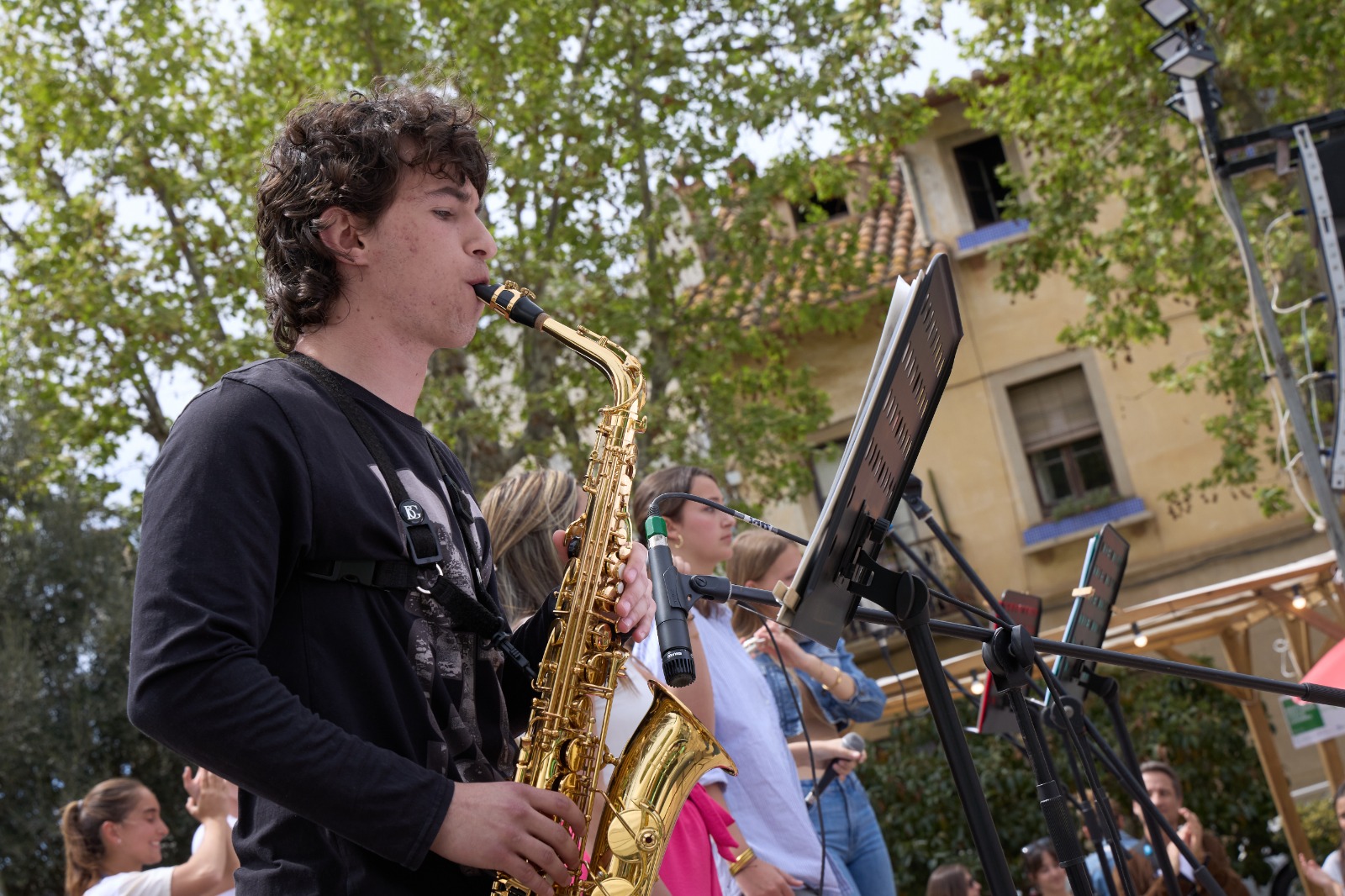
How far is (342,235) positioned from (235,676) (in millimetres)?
948

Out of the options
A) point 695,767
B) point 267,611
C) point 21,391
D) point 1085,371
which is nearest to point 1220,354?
point 1085,371

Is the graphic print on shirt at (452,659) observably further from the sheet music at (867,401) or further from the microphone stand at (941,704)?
the microphone stand at (941,704)

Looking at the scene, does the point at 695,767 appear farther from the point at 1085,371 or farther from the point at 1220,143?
the point at 1085,371

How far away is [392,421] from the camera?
231cm

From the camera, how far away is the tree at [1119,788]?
12.7 m

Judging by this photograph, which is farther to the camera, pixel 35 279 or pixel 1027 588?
pixel 1027 588

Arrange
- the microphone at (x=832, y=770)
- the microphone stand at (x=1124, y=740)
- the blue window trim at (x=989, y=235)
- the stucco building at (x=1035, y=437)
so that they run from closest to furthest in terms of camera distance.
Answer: the microphone stand at (x=1124, y=740) < the microphone at (x=832, y=770) < the stucco building at (x=1035, y=437) < the blue window trim at (x=989, y=235)

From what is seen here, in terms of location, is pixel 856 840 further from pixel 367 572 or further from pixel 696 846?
pixel 367 572

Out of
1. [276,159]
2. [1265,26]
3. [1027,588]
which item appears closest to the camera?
[276,159]

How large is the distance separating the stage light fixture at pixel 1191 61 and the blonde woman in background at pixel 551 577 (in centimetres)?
509

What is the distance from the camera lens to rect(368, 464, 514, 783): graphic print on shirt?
208cm

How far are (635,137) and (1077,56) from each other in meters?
4.57

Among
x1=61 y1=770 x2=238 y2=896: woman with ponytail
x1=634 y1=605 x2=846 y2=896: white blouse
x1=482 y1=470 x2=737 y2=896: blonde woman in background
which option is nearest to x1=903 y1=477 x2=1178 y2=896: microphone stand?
x1=482 y1=470 x2=737 y2=896: blonde woman in background

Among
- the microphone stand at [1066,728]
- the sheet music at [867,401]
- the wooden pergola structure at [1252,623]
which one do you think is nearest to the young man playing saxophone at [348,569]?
the sheet music at [867,401]
